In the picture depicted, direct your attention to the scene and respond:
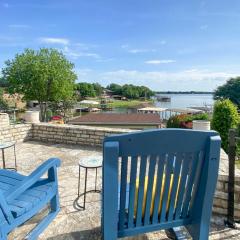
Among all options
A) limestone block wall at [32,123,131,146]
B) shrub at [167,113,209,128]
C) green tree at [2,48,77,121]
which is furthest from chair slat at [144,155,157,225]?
green tree at [2,48,77,121]

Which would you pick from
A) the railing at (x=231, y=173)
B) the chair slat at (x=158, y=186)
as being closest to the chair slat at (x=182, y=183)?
the chair slat at (x=158, y=186)

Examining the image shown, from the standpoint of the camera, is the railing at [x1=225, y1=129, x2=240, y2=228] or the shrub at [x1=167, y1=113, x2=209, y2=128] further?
the shrub at [x1=167, y1=113, x2=209, y2=128]

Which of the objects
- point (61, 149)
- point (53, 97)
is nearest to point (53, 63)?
point (53, 97)

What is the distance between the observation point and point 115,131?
5930 millimetres

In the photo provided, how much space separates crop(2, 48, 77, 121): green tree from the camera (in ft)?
78.6

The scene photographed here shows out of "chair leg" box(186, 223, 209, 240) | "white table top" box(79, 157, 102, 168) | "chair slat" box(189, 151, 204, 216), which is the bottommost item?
"chair leg" box(186, 223, 209, 240)

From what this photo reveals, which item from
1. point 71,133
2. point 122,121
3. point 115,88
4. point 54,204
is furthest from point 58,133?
point 115,88

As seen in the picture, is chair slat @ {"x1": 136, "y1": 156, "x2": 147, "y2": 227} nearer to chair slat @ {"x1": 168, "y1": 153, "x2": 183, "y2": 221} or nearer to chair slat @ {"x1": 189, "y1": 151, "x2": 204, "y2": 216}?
chair slat @ {"x1": 168, "y1": 153, "x2": 183, "y2": 221}

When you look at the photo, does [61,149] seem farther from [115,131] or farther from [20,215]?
[20,215]

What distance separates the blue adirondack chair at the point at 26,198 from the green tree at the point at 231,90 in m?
54.6

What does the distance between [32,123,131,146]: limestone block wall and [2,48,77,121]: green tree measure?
17.2 meters

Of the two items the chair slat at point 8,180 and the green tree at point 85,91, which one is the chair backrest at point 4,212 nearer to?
the chair slat at point 8,180

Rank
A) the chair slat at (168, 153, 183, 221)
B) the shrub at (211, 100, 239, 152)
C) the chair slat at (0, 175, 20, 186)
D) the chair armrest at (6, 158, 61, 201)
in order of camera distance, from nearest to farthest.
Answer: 1. the chair slat at (168, 153, 183, 221)
2. the chair armrest at (6, 158, 61, 201)
3. the chair slat at (0, 175, 20, 186)
4. the shrub at (211, 100, 239, 152)

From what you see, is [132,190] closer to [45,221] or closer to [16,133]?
[45,221]
